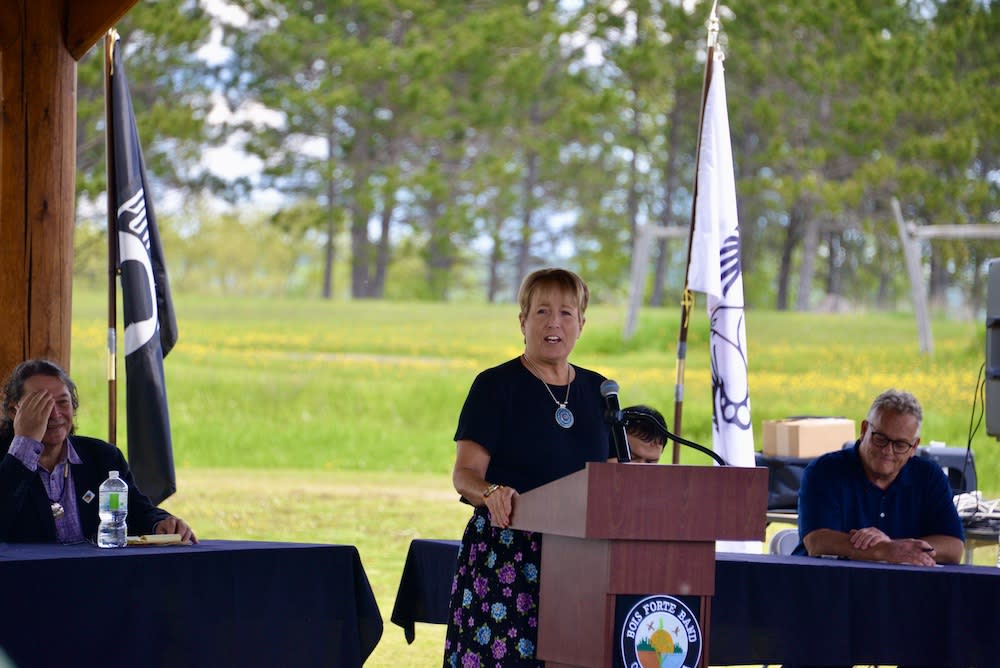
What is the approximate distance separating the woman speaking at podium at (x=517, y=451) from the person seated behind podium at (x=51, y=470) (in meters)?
1.08

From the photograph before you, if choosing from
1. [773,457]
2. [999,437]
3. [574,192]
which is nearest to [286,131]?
[574,192]

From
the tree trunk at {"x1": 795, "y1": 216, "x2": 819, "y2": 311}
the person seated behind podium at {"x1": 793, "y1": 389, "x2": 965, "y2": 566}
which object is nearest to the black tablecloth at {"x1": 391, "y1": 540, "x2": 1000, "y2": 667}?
the person seated behind podium at {"x1": 793, "y1": 389, "x2": 965, "y2": 566}

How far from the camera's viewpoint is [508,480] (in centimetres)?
308

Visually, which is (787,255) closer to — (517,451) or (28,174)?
(28,174)

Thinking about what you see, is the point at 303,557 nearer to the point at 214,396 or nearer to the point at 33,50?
the point at 33,50

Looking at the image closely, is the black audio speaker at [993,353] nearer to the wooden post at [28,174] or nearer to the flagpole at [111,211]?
the flagpole at [111,211]

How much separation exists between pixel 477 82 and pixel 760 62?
12.1ft

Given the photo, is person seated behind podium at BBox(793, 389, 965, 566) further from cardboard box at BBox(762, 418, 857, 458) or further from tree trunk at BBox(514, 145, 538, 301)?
tree trunk at BBox(514, 145, 538, 301)

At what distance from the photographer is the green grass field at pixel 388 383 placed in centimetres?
1184

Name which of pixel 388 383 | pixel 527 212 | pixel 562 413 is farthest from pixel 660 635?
pixel 527 212

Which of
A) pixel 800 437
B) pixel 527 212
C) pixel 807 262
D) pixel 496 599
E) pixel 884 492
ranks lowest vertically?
pixel 496 599

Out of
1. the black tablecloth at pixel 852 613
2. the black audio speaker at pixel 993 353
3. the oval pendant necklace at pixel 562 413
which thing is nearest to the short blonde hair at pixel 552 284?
the oval pendant necklace at pixel 562 413

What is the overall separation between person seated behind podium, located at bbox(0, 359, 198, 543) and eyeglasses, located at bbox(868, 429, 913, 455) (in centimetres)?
196

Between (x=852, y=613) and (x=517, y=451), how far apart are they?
1.15 metres
